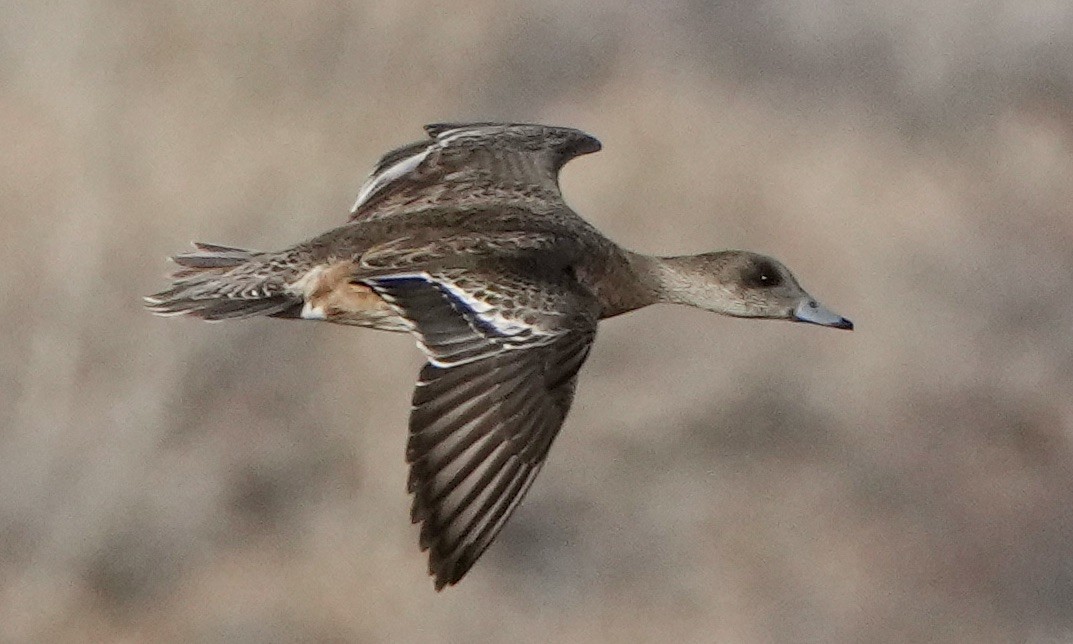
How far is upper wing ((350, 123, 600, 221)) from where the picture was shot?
3.65 m

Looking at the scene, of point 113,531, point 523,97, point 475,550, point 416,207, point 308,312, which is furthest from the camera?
point 523,97

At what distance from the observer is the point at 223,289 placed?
3.39m

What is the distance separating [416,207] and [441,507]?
3.46ft

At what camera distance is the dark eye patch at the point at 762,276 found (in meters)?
3.50

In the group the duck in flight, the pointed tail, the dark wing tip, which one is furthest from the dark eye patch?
the pointed tail

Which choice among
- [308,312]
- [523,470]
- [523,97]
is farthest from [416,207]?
[523,97]

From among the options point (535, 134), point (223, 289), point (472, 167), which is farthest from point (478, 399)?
point (535, 134)

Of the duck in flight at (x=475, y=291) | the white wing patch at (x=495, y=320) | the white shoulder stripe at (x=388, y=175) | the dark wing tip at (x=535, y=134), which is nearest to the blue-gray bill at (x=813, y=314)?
the duck in flight at (x=475, y=291)

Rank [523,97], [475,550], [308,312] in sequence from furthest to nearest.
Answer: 1. [523,97]
2. [308,312]
3. [475,550]

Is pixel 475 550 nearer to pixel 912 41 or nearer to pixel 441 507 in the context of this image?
pixel 441 507

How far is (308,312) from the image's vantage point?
3262mm

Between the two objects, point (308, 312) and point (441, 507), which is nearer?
point (441, 507)

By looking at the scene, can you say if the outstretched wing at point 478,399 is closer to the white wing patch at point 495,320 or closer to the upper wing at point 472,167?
the white wing patch at point 495,320

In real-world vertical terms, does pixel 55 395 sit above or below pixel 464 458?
below
